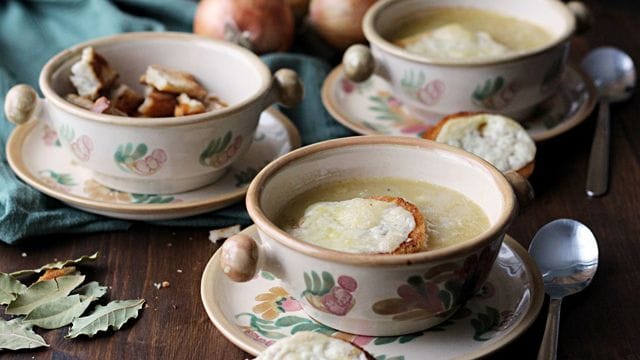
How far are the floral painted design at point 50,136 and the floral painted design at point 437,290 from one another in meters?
0.79

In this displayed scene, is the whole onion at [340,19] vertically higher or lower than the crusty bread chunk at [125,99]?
lower

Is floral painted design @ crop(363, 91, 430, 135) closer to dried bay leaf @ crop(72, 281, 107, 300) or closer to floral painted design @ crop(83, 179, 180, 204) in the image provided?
floral painted design @ crop(83, 179, 180, 204)

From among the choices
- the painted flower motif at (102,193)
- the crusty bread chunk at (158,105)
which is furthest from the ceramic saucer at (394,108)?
the painted flower motif at (102,193)

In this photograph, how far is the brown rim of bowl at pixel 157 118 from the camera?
1.46 meters

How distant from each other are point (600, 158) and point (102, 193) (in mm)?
814

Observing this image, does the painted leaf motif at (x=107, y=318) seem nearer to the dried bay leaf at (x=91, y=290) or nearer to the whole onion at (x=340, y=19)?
the dried bay leaf at (x=91, y=290)

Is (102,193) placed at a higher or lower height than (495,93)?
lower

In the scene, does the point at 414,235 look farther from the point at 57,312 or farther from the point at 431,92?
the point at 431,92

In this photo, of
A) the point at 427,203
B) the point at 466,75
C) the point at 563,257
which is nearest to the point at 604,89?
the point at 466,75

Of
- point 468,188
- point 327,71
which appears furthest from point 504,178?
point 327,71

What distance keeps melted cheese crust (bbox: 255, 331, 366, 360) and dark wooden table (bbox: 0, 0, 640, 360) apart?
15cm

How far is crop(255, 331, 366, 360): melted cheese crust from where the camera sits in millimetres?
1052

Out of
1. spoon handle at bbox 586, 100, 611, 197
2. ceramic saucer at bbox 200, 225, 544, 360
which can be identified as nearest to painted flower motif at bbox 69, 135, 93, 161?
ceramic saucer at bbox 200, 225, 544, 360

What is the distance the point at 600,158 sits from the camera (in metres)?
1.68
